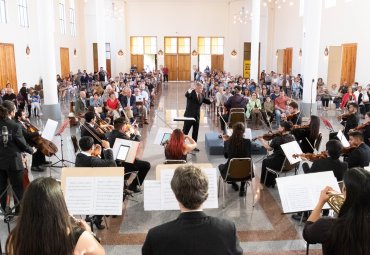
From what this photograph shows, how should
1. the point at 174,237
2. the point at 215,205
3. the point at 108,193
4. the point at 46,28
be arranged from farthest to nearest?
the point at 46,28, the point at 215,205, the point at 108,193, the point at 174,237

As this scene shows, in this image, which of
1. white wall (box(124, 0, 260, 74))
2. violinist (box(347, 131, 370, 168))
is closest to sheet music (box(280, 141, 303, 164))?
violinist (box(347, 131, 370, 168))

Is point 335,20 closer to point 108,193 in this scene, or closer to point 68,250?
point 108,193

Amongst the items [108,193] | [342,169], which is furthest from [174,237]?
[342,169]

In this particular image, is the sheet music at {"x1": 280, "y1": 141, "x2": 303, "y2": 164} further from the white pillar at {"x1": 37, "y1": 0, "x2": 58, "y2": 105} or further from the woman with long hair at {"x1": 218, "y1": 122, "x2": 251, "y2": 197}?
the white pillar at {"x1": 37, "y1": 0, "x2": 58, "y2": 105}

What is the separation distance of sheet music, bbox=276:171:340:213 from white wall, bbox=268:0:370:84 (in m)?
13.2

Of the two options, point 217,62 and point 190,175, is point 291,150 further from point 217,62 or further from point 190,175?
point 217,62

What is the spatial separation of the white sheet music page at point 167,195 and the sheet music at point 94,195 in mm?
440

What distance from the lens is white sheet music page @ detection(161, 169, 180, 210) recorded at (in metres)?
3.96

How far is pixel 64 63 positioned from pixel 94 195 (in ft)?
70.2

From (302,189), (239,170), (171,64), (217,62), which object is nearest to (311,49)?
(239,170)

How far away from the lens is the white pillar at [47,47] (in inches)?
500

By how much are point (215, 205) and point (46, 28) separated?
10767mm

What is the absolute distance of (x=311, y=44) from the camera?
520 inches

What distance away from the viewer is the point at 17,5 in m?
16.7
